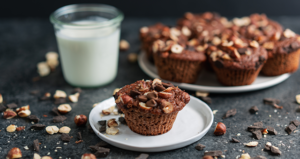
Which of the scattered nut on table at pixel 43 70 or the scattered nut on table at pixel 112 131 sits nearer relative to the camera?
the scattered nut on table at pixel 112 131

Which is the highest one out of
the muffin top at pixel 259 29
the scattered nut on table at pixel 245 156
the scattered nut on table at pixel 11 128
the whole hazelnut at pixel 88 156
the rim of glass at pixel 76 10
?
the rim of glass at pixel 76 10

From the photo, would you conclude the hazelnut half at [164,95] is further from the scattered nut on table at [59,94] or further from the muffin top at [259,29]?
the muffin top at [259,29]

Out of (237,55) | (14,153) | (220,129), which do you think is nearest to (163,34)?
(237,55)

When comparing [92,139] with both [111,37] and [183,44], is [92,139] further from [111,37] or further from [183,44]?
[183,44]

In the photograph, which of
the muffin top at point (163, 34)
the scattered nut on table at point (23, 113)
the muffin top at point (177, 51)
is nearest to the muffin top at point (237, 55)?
the muffin top at point (177, 51)

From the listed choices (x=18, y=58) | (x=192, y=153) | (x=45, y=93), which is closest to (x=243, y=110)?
(x=192, y=153)

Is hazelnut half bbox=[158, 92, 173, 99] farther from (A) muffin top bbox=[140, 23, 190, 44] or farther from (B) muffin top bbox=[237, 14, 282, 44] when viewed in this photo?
(B) muffin top bbox=[237, 14, 282, 44]

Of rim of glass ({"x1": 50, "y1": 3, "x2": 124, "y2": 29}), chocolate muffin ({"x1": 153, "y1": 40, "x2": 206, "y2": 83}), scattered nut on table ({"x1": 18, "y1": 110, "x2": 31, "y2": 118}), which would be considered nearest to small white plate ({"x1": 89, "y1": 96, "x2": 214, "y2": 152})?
chocolate muffin ({"x1": 153, "y1": 40, "x2": 206, "y2": 83})
